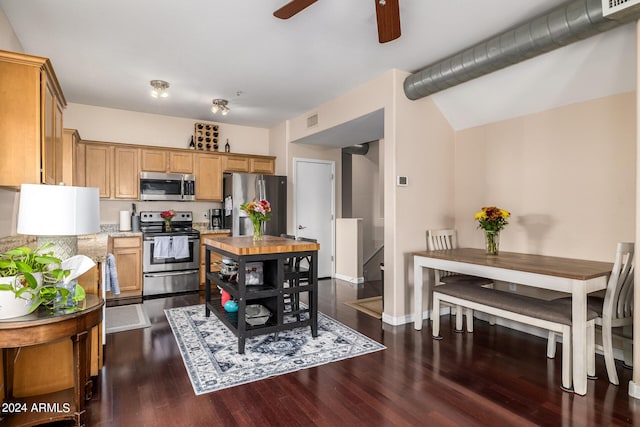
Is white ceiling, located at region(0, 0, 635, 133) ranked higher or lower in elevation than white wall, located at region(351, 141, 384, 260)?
higher

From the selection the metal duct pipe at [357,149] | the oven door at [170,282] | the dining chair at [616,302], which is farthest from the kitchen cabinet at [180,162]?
the dining chair at [616,302]

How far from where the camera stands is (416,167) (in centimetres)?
392

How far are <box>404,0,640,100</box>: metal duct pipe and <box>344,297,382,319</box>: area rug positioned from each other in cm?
247

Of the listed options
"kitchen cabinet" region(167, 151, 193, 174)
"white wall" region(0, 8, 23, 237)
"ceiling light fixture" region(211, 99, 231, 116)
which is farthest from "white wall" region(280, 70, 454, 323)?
"white wall" region(0, 8, 23, 237)

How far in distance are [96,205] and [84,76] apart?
102 inches

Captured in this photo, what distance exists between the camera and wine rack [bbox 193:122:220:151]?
18.7 ft

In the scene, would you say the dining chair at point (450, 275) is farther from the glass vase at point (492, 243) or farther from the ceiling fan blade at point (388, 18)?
the ceiling fan blade at point (388, 18)

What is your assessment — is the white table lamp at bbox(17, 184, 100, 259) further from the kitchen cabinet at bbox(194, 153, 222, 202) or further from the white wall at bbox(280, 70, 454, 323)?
the kitchen cabinet at bbox(194, 153, 222, 202)

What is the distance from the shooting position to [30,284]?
1715 mm

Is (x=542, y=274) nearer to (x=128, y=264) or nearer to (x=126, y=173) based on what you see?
(x=128, y=264)

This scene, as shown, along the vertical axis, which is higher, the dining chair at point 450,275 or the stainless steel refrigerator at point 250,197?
the stainless steel refrigerator at point 250,197

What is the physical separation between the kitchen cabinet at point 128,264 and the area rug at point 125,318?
0.42 metres

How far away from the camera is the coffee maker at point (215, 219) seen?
5.84m

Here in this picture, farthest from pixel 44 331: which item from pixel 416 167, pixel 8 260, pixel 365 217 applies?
pixel 365 217
